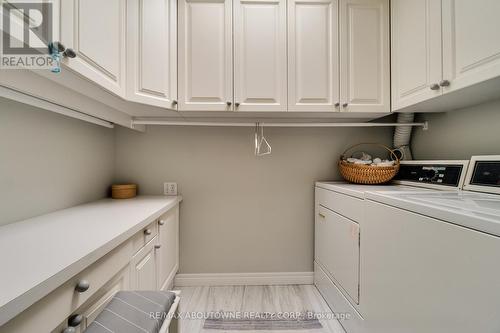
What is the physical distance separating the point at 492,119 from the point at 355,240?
3.49 feet

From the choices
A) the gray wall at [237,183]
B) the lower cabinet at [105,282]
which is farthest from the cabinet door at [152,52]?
the lower cabinet at [105,282]

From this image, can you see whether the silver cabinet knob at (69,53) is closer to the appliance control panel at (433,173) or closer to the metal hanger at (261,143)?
the metal hanger at (261,143)

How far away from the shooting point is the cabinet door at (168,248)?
1.42 metres

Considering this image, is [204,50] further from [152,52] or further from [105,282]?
[105,282]

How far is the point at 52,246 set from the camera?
0.72 metres

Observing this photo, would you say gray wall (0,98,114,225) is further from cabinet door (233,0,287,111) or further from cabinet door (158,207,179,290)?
cabinet door (233,0,287,111)

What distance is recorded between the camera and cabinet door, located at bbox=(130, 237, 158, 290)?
104 cm

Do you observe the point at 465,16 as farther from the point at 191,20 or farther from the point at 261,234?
the point at 261,234

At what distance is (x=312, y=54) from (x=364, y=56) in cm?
39

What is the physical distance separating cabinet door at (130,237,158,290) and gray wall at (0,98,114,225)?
607mm

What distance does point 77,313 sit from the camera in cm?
66

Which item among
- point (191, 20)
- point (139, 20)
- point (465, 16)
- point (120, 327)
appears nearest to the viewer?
point (120, 327)

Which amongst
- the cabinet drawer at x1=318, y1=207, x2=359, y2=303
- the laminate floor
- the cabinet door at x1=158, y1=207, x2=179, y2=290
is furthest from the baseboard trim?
the cabinet drawer at x1=318, y1=207, x2=359, y2=303

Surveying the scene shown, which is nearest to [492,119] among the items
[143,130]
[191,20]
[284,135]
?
[284,135]
